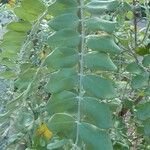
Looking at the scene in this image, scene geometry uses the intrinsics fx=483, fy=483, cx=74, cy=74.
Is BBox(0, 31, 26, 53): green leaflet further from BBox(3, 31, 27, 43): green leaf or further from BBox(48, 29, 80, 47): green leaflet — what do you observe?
BBox(48, 29, 80, 47): green leaflet

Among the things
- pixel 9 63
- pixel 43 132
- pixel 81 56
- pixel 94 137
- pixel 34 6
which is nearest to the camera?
pixel 94 137

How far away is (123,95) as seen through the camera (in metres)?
1.44

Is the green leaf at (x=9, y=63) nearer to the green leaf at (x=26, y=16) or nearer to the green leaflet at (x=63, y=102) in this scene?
the green leaf at (x=26, y=16)

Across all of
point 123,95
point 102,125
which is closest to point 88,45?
point 102,125

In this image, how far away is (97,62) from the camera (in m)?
0.81

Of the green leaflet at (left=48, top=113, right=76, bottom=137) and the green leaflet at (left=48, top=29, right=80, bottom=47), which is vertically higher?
the green leaflet at (left=48, top=29, right=80, bottom=47)

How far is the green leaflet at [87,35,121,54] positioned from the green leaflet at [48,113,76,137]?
14cm

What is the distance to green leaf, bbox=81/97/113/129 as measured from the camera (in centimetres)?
74

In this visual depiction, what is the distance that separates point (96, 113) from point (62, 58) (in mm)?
133

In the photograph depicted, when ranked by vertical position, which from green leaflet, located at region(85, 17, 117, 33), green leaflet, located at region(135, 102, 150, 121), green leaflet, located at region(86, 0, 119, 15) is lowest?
green leaflet, located at region(135, 102, 150, 121)

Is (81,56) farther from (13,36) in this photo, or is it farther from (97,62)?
(13,36)

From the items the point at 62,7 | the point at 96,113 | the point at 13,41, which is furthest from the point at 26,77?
the point at 96,113

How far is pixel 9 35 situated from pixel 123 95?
1.66ft

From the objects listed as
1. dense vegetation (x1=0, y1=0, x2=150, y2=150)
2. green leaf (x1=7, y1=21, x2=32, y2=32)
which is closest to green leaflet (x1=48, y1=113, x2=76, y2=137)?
dense vegetation (x1=0, y1=0, x2=150, y2=150)
